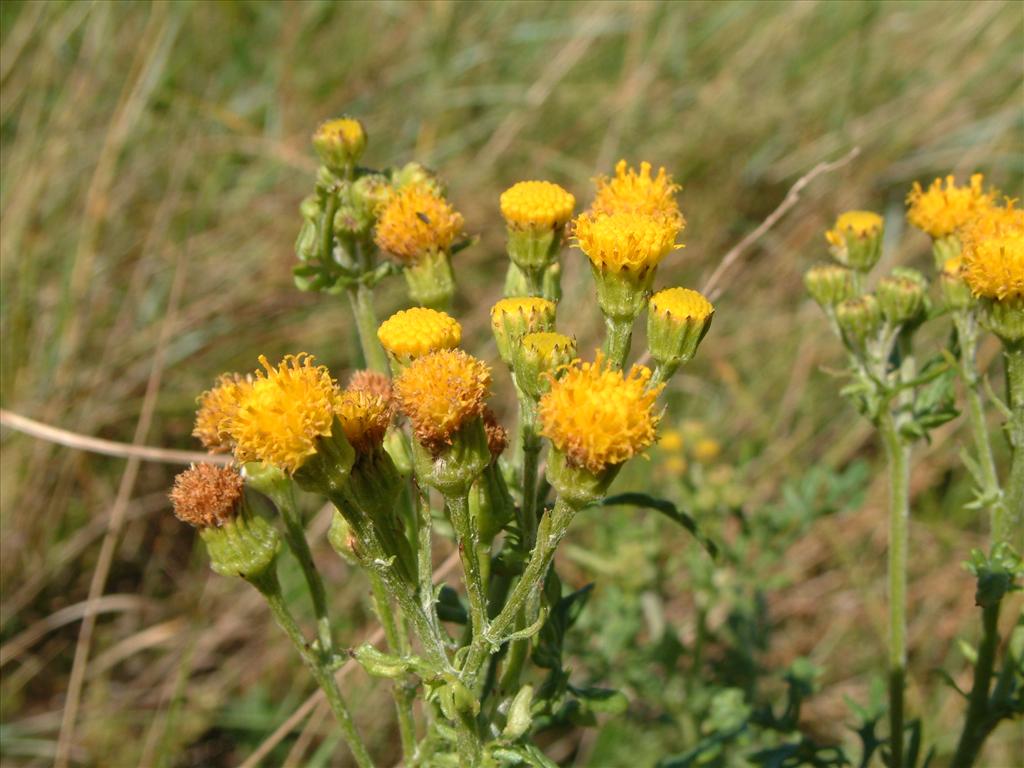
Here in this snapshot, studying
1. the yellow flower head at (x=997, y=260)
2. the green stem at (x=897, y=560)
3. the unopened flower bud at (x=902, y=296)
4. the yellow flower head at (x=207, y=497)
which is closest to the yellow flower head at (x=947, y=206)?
the unopened flower bud at (x=902, y=296)

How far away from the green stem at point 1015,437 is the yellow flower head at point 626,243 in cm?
92

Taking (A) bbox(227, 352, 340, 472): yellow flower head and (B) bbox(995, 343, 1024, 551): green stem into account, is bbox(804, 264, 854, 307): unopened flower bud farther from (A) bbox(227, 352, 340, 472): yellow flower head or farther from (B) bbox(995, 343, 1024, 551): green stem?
(A) bbox(227, 352, 340, 472): yellow flower head

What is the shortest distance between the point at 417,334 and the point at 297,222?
386 centimetres

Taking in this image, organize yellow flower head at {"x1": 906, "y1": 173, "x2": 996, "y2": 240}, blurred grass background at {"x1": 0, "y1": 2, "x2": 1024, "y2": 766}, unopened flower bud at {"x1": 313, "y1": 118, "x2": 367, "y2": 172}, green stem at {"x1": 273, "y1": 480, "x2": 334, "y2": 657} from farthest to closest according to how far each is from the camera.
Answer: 1. blurred grass background at {"x1": 0, "y1": 2, "x2": 1024, "y2": 766}
2. yellow flower head at {"x1": 906, "y1": 173, "x2": 996, "y2": 240}
3. unopened flower bud at {"x1": 313, "y1": 118, "x2": 367, "y2": 172}
4. green stem at {"x1": 273, "y1": 480, "x2": 334, "y2": 657}

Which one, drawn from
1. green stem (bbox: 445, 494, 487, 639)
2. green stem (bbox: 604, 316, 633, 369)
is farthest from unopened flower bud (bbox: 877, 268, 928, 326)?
green stem (bbox: 445, 494, 487, 639)

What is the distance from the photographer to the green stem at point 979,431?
257cm

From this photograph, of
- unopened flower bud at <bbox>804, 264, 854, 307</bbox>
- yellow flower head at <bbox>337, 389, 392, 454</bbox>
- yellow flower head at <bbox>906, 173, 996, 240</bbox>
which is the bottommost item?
yellow flower head at <bbox>337, 389, 392, 454</bbox>

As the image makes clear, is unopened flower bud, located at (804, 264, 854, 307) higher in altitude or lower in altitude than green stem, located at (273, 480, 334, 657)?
higher

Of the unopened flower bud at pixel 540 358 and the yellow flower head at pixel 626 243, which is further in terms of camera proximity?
the yellow flower head at pixel 626 243

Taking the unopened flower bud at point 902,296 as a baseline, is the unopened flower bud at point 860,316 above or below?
below

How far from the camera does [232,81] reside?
620 centimetres

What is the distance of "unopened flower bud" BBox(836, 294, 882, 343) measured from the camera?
2898mm

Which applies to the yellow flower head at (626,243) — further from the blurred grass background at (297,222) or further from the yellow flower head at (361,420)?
the blurred grass background at (297,222)

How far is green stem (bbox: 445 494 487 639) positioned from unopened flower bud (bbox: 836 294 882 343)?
1.45m
